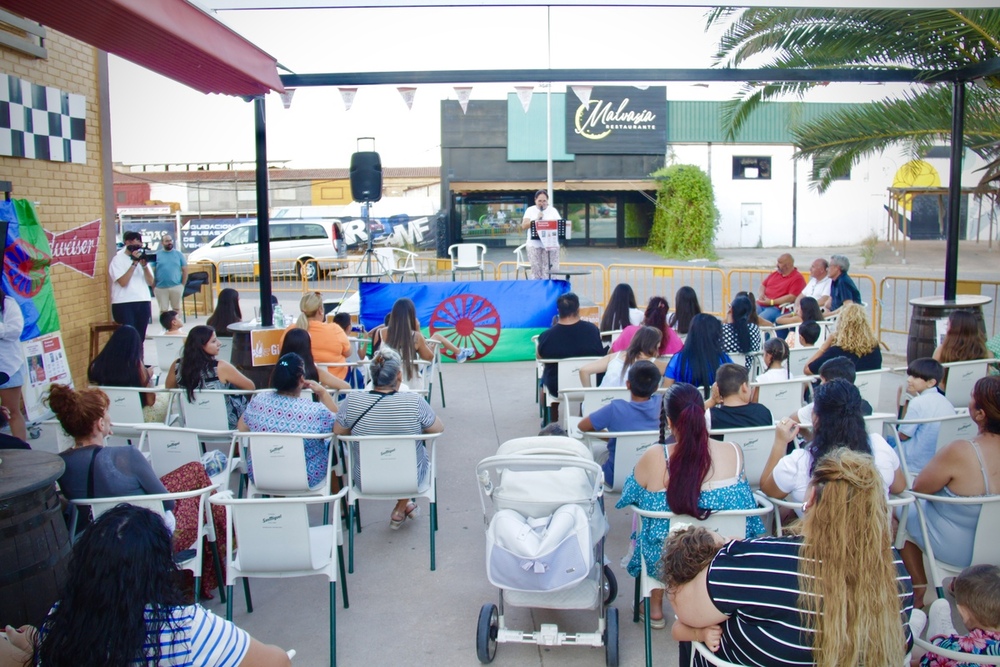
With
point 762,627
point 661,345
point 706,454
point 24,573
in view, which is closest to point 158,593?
point 24,573

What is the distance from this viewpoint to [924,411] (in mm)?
5039

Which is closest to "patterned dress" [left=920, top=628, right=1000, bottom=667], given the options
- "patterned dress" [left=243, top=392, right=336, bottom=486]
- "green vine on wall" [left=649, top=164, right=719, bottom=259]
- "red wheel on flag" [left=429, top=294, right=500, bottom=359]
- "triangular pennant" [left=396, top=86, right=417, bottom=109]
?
"patterned dress" [left=243, top=392, right=336, bottom=486]

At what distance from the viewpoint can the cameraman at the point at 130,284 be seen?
8484 millimetres

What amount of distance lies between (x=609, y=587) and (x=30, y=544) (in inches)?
99.7

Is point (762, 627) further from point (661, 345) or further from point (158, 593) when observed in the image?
point (661, 345)

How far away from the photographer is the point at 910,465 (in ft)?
16.5

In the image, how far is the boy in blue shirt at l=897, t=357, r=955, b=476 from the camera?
16.2 ft

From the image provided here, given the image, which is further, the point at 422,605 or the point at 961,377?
the point at 961,377

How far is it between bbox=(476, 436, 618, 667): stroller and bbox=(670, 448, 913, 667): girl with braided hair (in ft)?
3.33

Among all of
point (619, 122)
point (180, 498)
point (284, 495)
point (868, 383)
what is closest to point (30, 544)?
point (180, 498)

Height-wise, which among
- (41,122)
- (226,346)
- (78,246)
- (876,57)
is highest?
(876,57)

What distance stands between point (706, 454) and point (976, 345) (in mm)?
3863

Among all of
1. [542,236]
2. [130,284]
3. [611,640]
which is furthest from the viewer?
[542,236]

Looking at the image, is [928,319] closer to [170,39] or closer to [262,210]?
[262,210]
